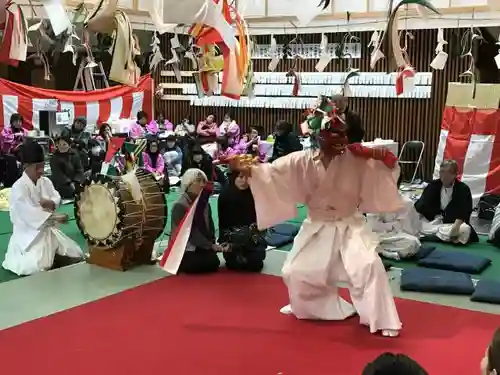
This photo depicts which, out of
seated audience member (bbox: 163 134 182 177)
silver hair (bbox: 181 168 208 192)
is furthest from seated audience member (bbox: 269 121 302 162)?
silver hair (bbox: 181 168 208 192)

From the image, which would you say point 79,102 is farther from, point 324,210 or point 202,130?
point 324,210

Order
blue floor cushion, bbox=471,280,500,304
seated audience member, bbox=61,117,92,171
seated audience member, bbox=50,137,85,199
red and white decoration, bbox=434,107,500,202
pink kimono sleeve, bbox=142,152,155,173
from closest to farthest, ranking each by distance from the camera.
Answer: blue floor cushion, bbox=471,280,500,304, seated audience member, bbox=50,137,85,199, red and white decoration, bbox=434,107,500,202, pink kimono sleeve, bbox=142,152,155,173, seated audience member, bbox=61,117,92,171

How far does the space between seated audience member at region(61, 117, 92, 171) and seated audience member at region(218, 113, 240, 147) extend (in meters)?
2.62

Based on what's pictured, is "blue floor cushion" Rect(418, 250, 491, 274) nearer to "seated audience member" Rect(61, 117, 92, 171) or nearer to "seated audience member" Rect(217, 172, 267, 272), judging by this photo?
"seated audience member" Rect(217, 172, 267, 272)

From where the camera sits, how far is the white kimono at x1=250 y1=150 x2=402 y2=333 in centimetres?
397

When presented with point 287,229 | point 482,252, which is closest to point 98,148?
point 287,229

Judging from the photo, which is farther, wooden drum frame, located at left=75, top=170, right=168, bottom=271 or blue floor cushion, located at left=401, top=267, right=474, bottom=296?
wooden drum frame, located at left=75, top=170, right=168, bottom=271

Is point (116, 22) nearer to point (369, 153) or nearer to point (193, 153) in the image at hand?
point (369, 153)

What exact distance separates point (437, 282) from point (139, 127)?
789cm

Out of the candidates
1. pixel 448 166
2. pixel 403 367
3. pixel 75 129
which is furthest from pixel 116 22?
pixel 75 129

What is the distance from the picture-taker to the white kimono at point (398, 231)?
5.63 metres

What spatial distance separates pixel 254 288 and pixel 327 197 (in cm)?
105

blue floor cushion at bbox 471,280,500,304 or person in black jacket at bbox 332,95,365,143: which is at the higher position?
person in black jacket at bbox 332,95,365,143

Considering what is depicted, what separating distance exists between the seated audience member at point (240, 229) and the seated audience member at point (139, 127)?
587cm
